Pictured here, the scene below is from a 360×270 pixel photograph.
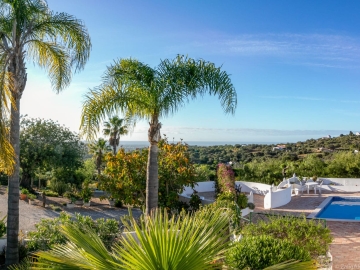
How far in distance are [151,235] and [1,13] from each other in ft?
24.4

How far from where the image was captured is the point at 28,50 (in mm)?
8672

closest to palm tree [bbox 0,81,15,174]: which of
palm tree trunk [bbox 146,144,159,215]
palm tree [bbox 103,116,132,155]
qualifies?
palm tree trunk [bbox 146,144,159,215]

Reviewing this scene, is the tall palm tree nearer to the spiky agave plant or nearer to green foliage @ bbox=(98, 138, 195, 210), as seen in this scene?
green foliage @ bbox=(98, 138, 195, 210)

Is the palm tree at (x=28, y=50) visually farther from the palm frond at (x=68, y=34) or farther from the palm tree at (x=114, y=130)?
the palm tree at (x=114, y=130)

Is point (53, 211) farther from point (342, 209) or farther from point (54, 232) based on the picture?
point (342, 209)

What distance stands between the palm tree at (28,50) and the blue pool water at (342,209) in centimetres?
1089

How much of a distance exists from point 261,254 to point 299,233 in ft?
7.33

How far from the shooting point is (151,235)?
8.44 ft

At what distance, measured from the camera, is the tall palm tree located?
8.55 m

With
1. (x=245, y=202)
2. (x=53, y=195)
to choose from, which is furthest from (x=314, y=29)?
(x=53, y=195)

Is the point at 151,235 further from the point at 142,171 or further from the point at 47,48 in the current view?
the point at 142,171

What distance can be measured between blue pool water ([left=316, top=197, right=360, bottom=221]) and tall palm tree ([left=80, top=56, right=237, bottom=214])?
8.07 metres

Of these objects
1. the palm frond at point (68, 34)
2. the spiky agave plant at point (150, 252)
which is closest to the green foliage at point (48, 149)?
the palm frond at point (68, 34)

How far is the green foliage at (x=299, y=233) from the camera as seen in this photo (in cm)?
619
